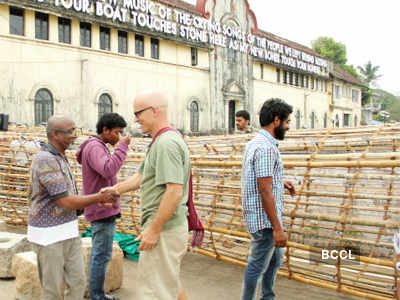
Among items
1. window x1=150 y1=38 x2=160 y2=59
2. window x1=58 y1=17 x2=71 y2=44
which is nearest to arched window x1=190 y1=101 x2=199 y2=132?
window x1=150 y1=38 x2=160 y2=59

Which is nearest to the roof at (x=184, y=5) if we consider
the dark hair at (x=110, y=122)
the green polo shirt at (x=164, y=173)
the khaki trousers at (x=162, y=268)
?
the dark hair at (x=110, y=122)

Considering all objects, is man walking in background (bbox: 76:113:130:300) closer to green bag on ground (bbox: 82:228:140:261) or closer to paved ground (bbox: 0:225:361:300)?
paved ground (bbox: 0:225:361:300)

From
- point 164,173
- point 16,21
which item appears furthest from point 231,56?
point 164,173

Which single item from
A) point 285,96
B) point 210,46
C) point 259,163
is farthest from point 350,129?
point 285,96

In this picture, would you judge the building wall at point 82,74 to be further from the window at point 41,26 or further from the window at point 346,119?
the window at point 346,119

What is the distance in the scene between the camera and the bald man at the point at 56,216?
264 cm

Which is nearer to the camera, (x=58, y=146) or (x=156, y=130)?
(x=156, y=130)

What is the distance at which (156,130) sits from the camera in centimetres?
242

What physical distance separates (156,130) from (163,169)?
0.29m

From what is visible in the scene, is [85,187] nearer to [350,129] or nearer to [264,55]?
[350,129]

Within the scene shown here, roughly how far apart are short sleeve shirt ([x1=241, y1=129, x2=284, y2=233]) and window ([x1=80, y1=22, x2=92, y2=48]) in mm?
14747

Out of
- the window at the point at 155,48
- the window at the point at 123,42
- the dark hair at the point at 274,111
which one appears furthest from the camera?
the window at the point at 155,48

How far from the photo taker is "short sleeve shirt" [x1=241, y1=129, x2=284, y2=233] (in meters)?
2.72

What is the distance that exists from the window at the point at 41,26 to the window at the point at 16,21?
545mm
